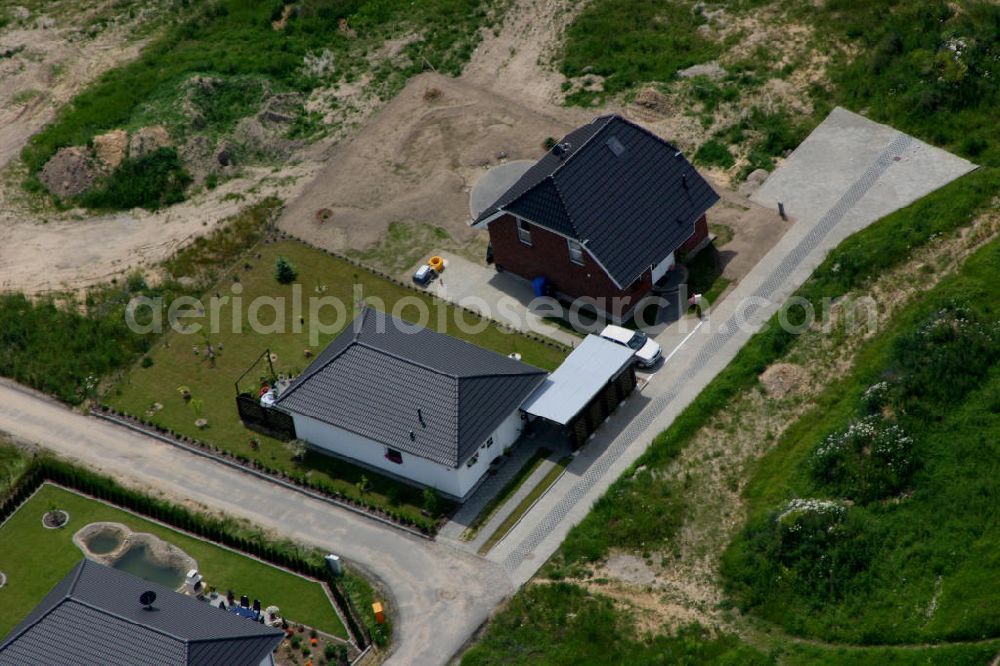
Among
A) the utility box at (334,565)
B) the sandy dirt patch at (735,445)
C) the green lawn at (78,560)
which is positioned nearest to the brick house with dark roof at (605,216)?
the sandy dirt patch at (735,445)

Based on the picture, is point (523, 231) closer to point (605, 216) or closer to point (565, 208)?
point (565, 208)

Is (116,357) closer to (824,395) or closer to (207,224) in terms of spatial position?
(207,224)

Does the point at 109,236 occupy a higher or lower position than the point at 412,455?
lower

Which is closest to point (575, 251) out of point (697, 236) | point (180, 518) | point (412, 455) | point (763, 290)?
point (697, 236)

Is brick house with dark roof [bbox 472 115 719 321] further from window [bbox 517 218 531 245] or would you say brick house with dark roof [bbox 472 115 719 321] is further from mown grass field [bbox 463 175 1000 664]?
mown grass field [bbox 463 175 1000 664]

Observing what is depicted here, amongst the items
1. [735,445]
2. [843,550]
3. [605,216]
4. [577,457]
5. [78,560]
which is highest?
[605,216]

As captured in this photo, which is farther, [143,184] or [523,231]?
[143,184]

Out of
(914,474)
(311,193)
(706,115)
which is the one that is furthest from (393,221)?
(914,474)
